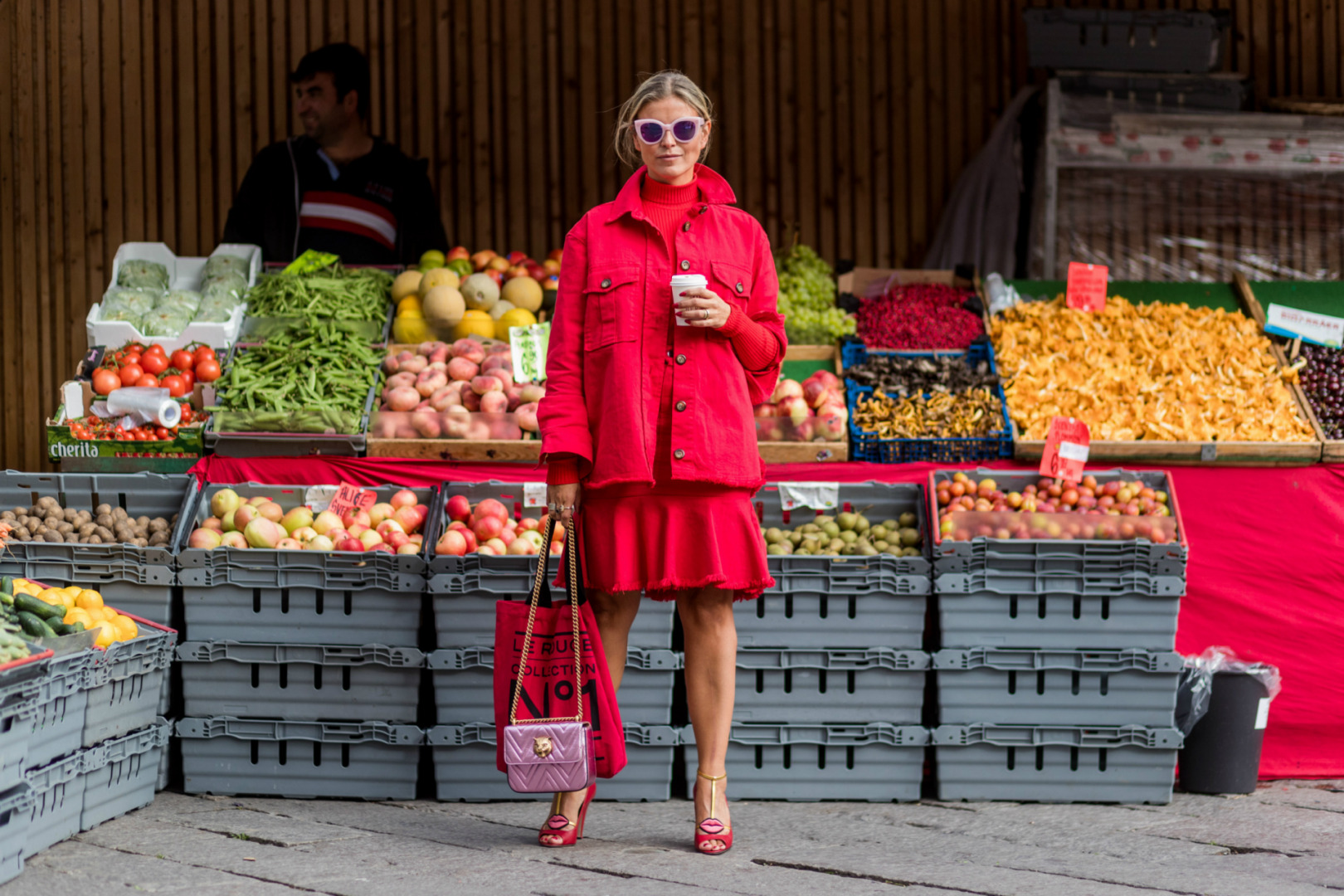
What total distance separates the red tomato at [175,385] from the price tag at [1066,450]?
10.1ft

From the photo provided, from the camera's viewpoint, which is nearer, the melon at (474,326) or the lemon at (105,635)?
the lemon at (105,635)

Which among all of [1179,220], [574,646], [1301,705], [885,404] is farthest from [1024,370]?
[574,646]

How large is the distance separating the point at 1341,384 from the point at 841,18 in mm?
3944

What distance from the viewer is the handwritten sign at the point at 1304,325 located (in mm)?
5477

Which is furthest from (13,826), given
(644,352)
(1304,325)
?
(1304,325)

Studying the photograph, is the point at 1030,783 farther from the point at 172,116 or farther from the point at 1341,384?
the point at 172,116

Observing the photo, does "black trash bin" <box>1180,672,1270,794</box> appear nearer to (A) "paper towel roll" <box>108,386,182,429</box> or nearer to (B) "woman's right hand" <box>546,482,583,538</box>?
(B) "woman's right hand" <box>546,482,583,538</box>

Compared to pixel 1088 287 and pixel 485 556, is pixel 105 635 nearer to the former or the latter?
pixel 485 556

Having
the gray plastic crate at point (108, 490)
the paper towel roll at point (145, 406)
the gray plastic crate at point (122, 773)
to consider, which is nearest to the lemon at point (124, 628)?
the gray plastic crate at point (122, 773)

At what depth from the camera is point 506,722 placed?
3367 millimetres

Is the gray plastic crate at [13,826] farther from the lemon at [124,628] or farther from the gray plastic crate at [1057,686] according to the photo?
the gray plastic crate at [1057,686]

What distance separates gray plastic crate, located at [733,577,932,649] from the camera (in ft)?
13.6

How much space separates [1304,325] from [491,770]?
376 centimetres

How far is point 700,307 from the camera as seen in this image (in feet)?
10.5
